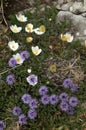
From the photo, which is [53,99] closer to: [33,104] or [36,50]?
[33,104]

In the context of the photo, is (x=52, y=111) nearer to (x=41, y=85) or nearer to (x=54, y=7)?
(x=41, y=85)

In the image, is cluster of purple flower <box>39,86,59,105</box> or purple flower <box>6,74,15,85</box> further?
purple flower <box>6,74,15,85</box>

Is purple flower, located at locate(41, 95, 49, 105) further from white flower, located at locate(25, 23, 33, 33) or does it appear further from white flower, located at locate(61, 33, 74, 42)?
white flower, located at locate(25, 23, 33, 33)

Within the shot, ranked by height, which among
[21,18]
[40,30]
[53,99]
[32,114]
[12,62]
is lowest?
[32,114]

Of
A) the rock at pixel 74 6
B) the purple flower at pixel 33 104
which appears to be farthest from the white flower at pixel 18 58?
the rock at pixel 74 6

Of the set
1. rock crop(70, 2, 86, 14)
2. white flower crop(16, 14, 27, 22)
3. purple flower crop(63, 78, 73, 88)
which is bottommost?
purple flower crop(63, 78, 73, 88)

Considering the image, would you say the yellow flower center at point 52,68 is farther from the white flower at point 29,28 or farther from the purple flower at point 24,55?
the white flower at point 29,28


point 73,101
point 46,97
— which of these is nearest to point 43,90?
point 46,97

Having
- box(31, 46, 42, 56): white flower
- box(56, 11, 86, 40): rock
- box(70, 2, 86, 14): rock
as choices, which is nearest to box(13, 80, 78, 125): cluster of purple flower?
box(31, 46, 42, 56): white flower
